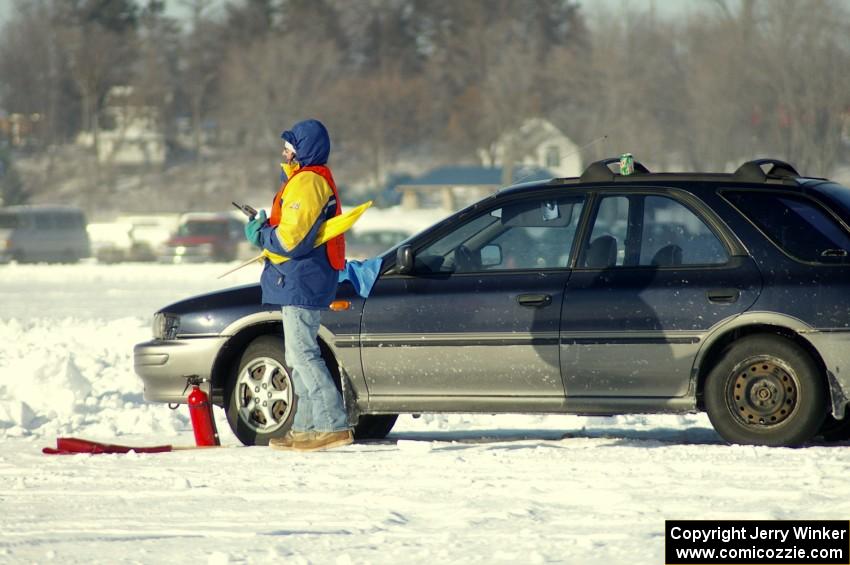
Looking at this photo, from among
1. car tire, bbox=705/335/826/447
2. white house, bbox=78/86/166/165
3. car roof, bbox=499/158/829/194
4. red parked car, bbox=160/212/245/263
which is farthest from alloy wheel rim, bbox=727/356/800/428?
white house, bbox=78/86/166/165

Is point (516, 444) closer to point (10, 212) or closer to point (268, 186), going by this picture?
point (10, 212)

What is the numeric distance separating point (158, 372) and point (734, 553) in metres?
4.50

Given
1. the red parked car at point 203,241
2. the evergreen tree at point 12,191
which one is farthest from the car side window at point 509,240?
the evergreen tree at point 12,191

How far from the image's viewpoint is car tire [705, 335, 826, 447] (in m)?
7.79

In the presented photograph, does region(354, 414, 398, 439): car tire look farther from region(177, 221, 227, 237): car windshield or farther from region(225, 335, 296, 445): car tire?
region(177, 221, 227, 237): car windshield

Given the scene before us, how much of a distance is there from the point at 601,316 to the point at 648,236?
541mm

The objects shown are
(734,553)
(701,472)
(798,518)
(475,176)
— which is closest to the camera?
(734,553)

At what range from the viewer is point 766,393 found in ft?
25.9

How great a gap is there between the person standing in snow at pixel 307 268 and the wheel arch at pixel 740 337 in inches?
75.6

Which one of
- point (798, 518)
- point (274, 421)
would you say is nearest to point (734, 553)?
point (798, 518)

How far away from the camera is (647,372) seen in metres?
8.02

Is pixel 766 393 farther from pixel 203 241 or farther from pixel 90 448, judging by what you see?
pixel 203 241

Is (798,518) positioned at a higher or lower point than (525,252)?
lower

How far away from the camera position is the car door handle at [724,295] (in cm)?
792
